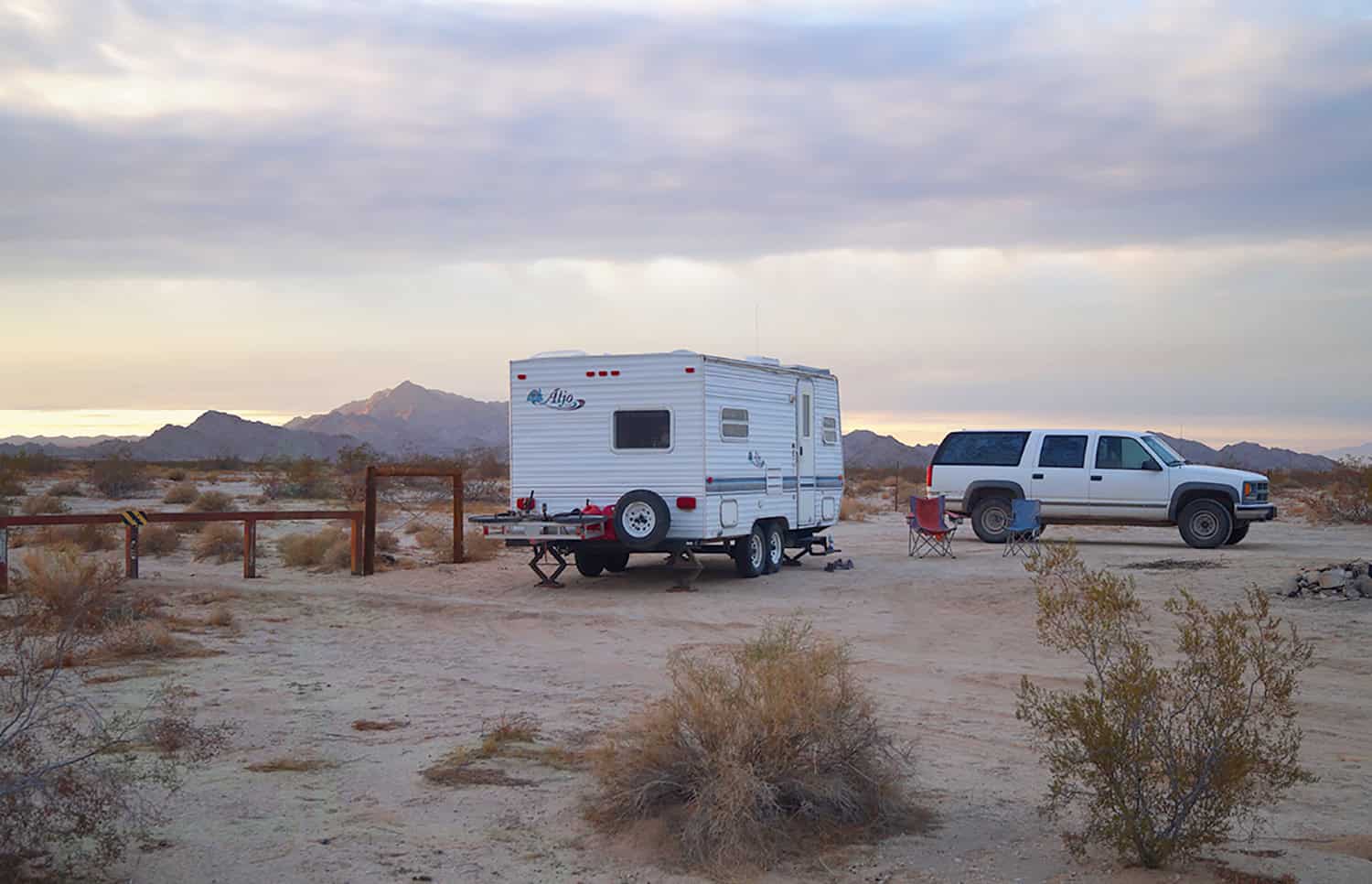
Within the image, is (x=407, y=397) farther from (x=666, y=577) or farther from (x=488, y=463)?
(x=666, y=577)

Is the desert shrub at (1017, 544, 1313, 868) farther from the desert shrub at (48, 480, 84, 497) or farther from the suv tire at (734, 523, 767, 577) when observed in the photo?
the desert shrub at (48, 480, 84, 497)

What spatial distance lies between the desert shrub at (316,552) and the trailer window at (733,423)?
6548 mm

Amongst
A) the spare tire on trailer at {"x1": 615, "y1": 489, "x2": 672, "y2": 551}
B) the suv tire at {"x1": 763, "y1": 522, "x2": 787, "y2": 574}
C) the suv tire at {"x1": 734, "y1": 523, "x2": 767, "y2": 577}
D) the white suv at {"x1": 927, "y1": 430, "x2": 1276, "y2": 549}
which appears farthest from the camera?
the white suv at {"x1": 927, "y1": 430, "x2": 1276, "y2": 549}

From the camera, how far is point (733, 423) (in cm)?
1720

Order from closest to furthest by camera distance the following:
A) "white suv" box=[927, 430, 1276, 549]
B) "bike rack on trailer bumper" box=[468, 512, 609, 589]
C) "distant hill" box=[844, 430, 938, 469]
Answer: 1. "bike rack on trailer bumper" box=[468, 512, 609, 589]
2. "white suv" box=[927, 430, 1276, 549]
3. "distant hill" box=[844, 430, 938, 469]

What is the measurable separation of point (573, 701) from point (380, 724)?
1.53 m

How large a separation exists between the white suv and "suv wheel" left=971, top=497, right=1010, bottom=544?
16 millimetres

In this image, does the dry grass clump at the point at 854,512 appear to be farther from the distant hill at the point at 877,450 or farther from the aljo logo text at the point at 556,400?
the distant hill at the point at 877,450

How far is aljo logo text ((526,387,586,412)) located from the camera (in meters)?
17.1

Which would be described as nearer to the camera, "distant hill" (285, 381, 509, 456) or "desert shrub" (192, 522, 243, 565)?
"desert shrub" (192, 522, 243, 565)

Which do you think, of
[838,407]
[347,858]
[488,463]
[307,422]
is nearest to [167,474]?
[488,463]

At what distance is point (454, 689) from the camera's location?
33.7 ft

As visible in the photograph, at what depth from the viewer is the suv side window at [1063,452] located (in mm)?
21891

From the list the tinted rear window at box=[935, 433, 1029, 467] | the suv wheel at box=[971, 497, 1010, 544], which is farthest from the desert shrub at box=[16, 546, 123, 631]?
the suv wheel at box=[971, 497, 1010, 544]
